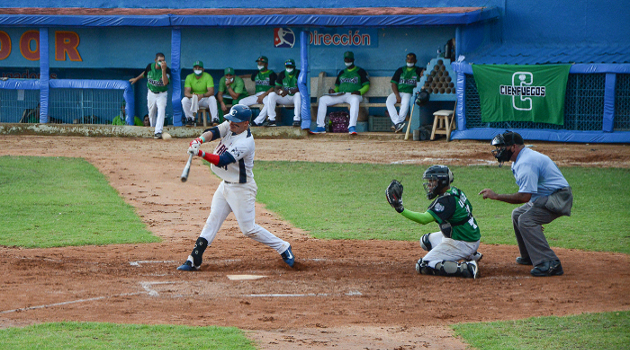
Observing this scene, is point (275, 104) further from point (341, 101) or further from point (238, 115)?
point (238, 115)

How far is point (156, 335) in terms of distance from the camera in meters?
5.48

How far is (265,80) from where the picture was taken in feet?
66.7

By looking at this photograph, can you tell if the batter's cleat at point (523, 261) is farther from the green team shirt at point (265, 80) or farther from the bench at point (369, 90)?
the green team shirt at point (265, 80)

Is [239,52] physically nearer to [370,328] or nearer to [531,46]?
[531,46]

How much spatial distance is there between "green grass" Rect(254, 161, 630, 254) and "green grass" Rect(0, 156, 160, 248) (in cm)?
231

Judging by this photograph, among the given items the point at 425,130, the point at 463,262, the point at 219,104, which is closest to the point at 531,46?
the point at 425,130

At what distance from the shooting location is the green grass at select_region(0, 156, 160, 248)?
31.2 ft

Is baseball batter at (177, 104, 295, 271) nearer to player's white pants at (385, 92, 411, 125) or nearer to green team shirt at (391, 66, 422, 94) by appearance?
player's white pants at (385, 92, 411, 125)

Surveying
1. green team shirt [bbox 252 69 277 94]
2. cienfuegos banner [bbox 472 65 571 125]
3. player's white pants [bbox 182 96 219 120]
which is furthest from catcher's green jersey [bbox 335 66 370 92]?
player's white pants [bbox 182 96 219 120]

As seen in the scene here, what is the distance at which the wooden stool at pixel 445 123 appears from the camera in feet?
60.8

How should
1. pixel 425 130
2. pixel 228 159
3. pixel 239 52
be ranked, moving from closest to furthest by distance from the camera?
1. pixel 228 159
2. pixel 425 130
3. pixel 239 52

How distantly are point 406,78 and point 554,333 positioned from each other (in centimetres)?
1404

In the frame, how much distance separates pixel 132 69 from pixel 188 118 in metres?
4.01

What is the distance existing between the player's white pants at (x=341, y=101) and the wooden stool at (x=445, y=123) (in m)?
1.96
